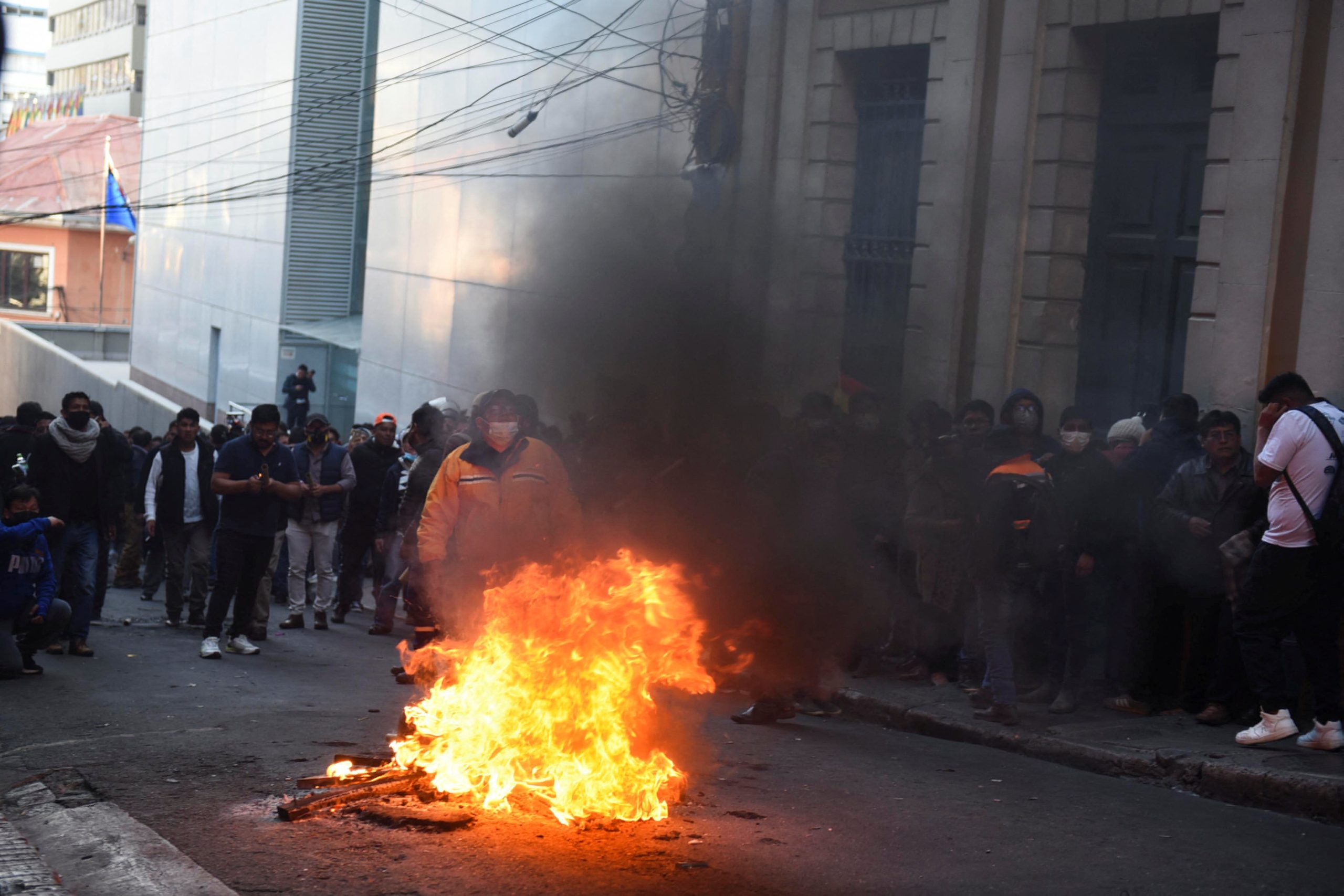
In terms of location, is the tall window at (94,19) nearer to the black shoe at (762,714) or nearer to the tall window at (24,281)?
the tall window at (24,281)

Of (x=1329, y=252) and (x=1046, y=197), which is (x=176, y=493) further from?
(x=1329, y=252)

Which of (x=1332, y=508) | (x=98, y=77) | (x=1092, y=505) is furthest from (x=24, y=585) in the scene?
(x=98, y=77)

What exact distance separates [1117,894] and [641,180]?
8524 millimetres

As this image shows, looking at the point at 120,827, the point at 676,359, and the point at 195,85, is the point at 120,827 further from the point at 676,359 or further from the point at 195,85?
the point at 195,85

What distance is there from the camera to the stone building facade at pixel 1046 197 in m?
8.24

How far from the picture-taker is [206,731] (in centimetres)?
644

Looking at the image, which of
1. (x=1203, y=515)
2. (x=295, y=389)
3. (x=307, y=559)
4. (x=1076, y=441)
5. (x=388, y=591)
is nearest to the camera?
(x=1203, y=515)

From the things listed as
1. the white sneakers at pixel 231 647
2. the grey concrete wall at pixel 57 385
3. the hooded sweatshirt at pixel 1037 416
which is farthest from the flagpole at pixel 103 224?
the hooded sweatshirt at pixel 1037 416

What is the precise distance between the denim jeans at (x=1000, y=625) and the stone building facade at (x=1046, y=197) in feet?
8.16

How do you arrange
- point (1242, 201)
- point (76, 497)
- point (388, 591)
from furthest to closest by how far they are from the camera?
point (388, 591) → point (76, 497) → point (1242, 201)

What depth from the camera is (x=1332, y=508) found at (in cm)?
598

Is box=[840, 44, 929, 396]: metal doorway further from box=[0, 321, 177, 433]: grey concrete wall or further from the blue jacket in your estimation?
box=[0, 321, 177, 433]: grey concrete wall

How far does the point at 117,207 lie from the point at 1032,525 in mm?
26291

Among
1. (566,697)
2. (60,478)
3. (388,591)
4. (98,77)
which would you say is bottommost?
(388,591)
